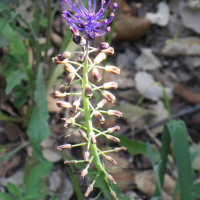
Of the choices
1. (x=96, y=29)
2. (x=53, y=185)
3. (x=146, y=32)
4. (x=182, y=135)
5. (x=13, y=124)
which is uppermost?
(x=96, y=29)

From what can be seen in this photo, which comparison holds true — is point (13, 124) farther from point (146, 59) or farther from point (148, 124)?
point (146, 59)

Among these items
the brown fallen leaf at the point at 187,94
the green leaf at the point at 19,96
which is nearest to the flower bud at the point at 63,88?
the green leaf at the point at 19,96

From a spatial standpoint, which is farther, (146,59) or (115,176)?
(146,59)

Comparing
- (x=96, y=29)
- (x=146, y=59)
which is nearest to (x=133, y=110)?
(x=146, y=59)

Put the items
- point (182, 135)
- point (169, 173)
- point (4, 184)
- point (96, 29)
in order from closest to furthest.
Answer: point (96, 29) → point (182, 135) → point (4, 184) → point (169, 173)

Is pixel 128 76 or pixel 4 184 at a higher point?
pixel 128 76

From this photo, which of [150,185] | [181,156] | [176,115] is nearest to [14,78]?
[181,156]

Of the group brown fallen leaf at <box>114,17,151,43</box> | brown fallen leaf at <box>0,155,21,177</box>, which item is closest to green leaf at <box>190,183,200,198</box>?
brown fallen leaf at <box>0,155,21,177</box>
